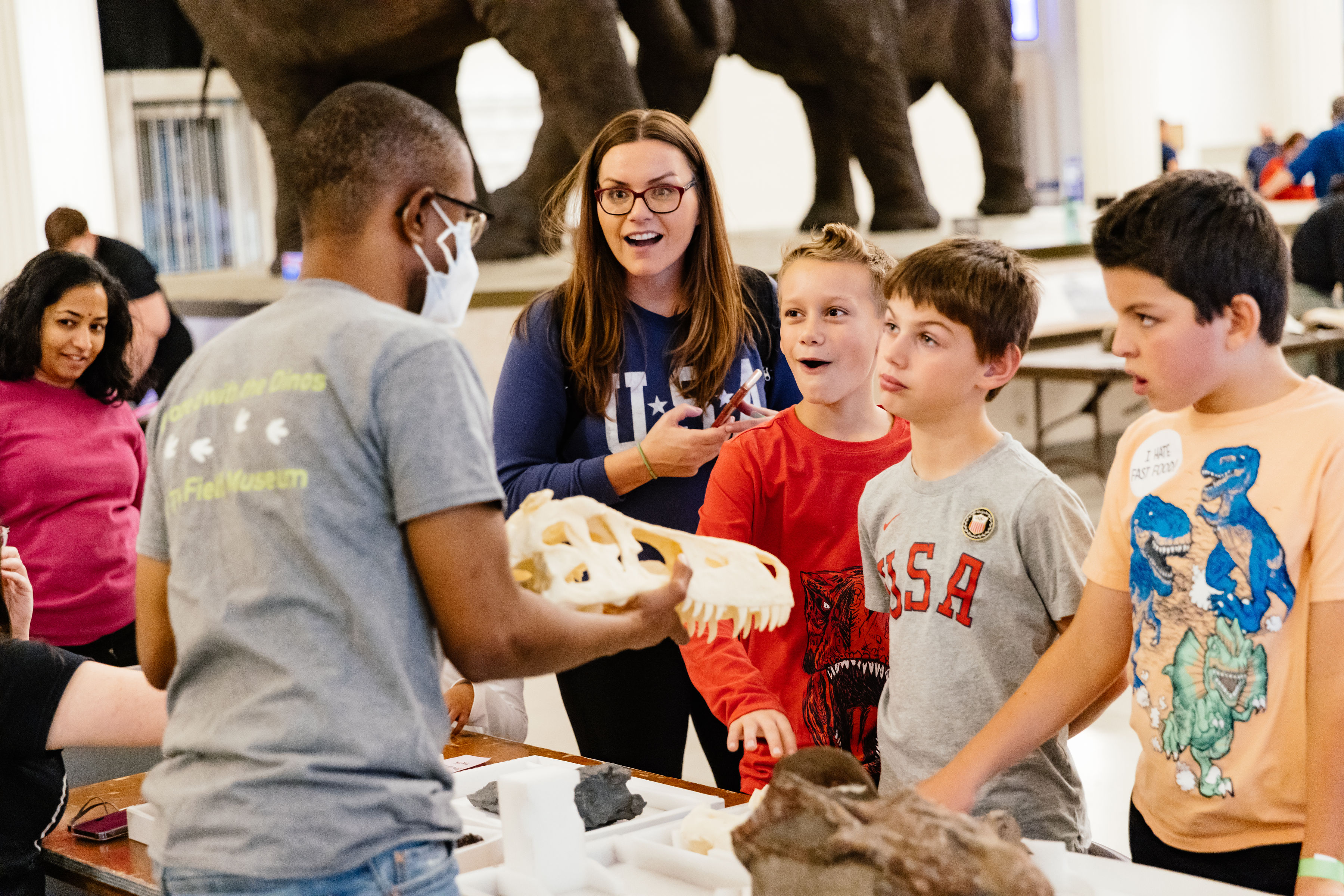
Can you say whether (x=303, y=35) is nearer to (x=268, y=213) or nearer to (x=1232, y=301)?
(x=1232, y=301)

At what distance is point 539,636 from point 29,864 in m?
1.13

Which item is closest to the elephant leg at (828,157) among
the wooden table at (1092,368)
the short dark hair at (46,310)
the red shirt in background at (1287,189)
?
the wooden table at (1092,368)

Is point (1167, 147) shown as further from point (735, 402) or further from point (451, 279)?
point (451, 279)

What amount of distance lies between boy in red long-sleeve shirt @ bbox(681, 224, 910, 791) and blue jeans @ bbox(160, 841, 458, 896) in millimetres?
881

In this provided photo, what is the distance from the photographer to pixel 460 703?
102 inches

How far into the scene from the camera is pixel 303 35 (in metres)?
5.98

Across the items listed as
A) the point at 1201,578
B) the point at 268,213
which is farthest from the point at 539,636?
the point at 268,213

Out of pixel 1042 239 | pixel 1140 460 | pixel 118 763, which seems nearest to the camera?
pixel 1140 460

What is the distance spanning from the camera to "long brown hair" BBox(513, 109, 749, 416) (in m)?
2.57

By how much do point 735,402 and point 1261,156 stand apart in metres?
14.6

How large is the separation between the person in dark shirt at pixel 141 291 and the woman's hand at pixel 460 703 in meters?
2.43

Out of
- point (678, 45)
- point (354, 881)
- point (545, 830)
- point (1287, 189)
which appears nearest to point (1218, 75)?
point (1287, 189)

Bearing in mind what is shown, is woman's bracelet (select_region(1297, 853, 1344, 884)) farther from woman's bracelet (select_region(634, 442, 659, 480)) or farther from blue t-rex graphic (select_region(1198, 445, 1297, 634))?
woman's bracelet (select_region(634, 442, 659, 480))

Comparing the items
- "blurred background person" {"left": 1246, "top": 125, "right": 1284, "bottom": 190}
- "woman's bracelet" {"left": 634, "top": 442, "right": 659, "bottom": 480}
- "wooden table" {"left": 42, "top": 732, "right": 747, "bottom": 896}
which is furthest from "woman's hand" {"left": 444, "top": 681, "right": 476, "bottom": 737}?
"blurred background person" {"left": 1246, "top": 125, "right": 1284, "bottom": 190}
